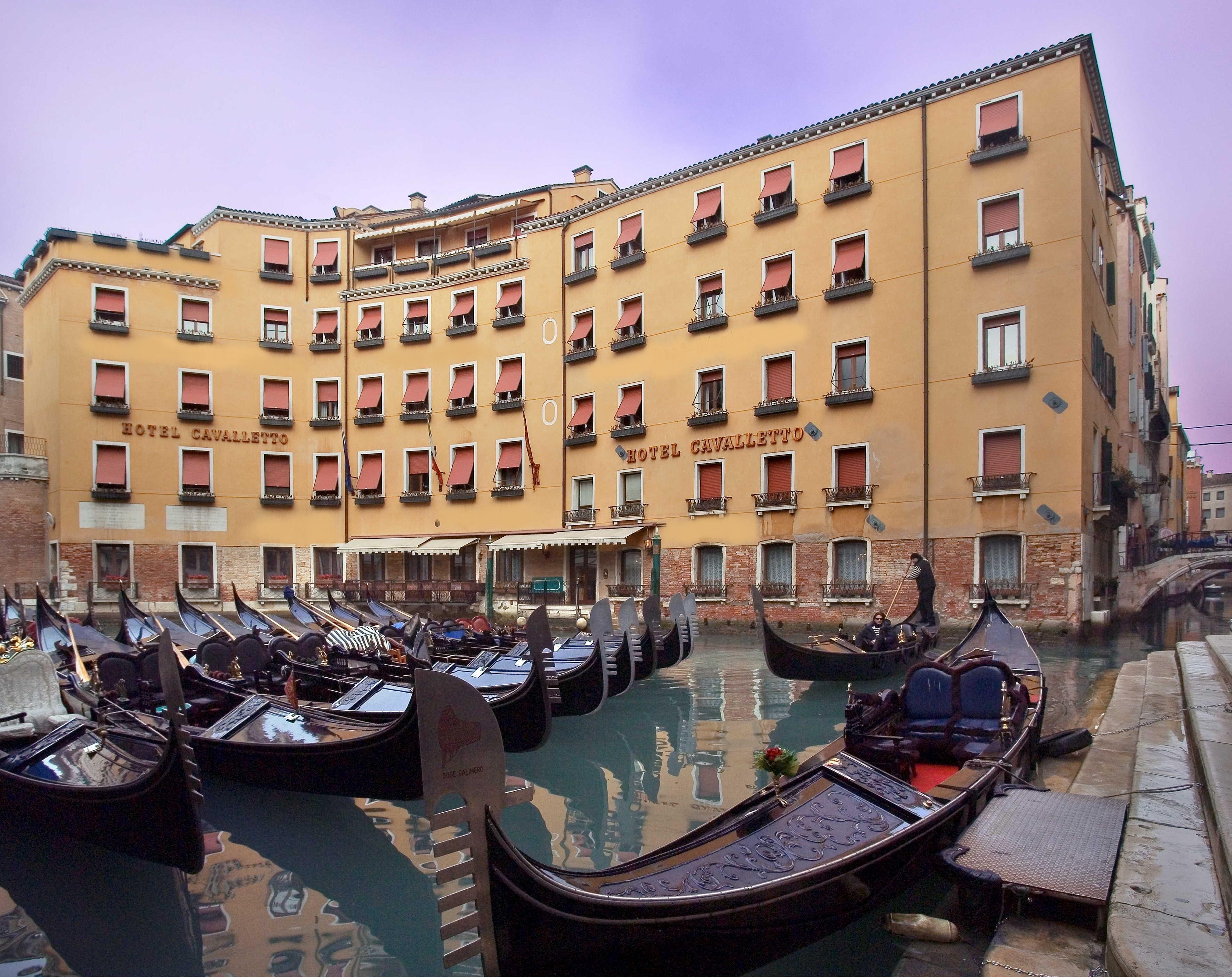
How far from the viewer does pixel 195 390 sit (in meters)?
18.3

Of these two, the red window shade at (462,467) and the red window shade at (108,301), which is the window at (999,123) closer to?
the red window shade at (462,467)

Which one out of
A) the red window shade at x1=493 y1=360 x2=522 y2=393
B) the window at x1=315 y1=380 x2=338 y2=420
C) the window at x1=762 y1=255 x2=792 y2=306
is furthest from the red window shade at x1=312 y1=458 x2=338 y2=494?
the window at x1=762 y1=255 x2=792 y2=306

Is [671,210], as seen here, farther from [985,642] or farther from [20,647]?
[20,647]

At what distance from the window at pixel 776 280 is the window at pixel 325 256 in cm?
1059

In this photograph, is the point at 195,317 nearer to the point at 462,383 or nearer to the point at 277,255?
the point at 277,255

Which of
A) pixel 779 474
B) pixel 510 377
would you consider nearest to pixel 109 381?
pixel 510 377

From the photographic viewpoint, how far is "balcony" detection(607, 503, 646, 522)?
15328 mm

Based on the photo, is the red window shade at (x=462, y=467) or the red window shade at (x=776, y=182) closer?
the red window shade at (x=776, y=182)

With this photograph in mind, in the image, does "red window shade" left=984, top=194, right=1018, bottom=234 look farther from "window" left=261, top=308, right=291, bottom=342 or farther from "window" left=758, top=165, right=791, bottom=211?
"window" left=261, top=308, right=291, bottom=342

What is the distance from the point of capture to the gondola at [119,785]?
3418 mm

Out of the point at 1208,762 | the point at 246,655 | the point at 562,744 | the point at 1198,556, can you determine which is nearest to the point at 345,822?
the point at 562,744

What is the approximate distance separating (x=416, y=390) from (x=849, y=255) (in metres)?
9.76

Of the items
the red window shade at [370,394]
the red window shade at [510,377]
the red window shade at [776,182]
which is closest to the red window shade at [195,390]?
the red window shade at [370,394]

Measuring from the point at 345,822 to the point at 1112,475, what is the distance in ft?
41.5
